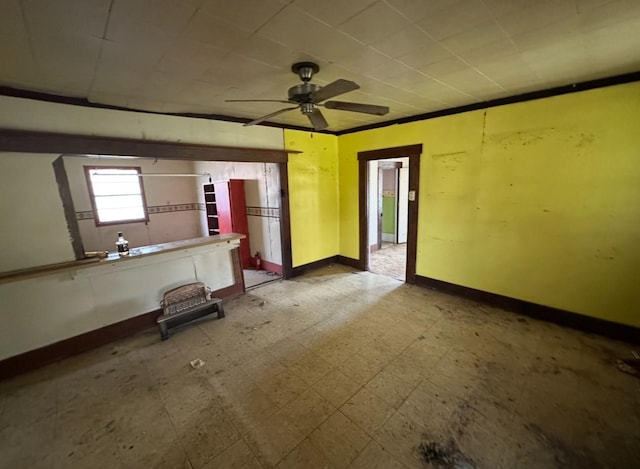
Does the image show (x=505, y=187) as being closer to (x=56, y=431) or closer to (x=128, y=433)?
(x=128, y=433)

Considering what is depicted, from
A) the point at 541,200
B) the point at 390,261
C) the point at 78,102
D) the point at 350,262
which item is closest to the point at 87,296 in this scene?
the point at 78,102

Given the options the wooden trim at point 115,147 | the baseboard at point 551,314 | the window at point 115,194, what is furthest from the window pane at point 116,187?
the baseboard at point 551,314

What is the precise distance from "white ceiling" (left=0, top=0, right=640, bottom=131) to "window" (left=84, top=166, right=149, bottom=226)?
10.7 ft

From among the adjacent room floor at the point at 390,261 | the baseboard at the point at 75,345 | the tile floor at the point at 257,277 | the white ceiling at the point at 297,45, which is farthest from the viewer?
the adjacent room floor at the point at 390,261

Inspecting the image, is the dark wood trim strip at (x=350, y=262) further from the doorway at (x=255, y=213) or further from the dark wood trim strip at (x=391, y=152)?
the dark wood trim strip at (x=391, y=152)

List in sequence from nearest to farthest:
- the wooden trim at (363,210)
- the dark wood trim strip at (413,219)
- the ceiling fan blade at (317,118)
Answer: the ceiling fan blade at (317,118)
the dark wood trim strip at (413,219)
the wooden trim at (363,210)

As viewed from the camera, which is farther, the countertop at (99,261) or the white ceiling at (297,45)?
the countertop at (99,261)

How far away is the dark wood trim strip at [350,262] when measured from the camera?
186 inches

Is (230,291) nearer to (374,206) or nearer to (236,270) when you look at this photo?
(236,270)

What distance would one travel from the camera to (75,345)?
2.58m

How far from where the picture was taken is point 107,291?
8.99ft

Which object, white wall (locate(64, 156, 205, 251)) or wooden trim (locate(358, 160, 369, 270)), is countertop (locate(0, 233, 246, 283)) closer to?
wooden trim (locate(358, 160, 369, 270))

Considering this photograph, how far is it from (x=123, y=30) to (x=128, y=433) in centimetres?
245

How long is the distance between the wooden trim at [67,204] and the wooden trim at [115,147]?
162 millimetres
